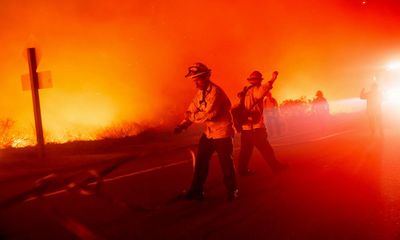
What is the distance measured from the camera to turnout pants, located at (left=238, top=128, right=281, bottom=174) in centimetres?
898

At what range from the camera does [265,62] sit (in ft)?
99.1

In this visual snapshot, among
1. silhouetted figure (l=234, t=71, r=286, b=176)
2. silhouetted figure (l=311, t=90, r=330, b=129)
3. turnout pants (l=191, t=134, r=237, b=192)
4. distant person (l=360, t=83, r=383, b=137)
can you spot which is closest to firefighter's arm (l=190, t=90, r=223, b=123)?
turnout pants (l=191, t=134, r=237, b=192)

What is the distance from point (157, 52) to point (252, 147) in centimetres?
1450

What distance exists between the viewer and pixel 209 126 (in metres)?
7.09

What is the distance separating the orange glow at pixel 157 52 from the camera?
16.8 metres

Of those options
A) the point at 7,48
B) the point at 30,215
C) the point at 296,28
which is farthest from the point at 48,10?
the point at 296,28

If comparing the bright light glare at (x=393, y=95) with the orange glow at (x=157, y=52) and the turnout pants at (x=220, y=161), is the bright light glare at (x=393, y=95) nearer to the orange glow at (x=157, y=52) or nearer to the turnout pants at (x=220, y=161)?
the orange glow at (x=157, y=52)

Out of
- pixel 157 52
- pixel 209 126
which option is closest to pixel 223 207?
pixel 209 126

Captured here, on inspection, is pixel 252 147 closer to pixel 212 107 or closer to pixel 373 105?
pixel 212 107

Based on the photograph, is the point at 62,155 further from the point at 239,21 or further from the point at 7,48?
the point at 239,21

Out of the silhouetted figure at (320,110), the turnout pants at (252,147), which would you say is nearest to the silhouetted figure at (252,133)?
the turnout pants at (252,147)

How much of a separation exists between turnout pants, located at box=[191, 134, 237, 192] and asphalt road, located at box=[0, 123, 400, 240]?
19cm

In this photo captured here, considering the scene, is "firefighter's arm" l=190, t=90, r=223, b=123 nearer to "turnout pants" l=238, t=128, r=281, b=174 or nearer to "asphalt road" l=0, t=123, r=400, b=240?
"asphalt road" l=0, t=123, r=400, b=240

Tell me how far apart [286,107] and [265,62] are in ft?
24.4
